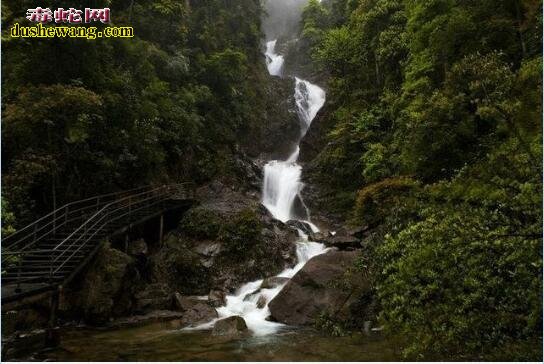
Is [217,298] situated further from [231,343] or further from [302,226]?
[302,226]

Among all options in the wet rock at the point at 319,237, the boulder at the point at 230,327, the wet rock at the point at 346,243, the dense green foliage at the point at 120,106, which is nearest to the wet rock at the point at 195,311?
the boulder at the point at 230,327

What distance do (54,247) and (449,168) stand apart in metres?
12.0

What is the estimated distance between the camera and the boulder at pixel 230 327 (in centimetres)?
1134

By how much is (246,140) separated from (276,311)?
20.7 metres

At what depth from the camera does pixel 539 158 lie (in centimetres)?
601

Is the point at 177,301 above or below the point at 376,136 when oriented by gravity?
below

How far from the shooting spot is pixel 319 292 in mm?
12641

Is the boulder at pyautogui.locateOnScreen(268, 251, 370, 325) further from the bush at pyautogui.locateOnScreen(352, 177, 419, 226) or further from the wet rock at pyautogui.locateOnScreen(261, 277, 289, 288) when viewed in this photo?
the wet rock at pyautogui.locateOnScreen(261, 277, 289, 288)

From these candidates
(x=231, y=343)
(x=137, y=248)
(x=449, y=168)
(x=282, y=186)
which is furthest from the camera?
(x=282, y=186)

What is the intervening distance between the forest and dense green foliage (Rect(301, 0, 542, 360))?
5 centimetres

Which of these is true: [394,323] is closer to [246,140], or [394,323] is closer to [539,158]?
[539,158]

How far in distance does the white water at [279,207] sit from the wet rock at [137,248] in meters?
4.45

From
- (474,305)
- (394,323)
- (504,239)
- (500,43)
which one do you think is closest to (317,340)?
(394,323)

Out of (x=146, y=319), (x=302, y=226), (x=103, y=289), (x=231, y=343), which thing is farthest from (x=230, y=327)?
(x=302, y=226)
